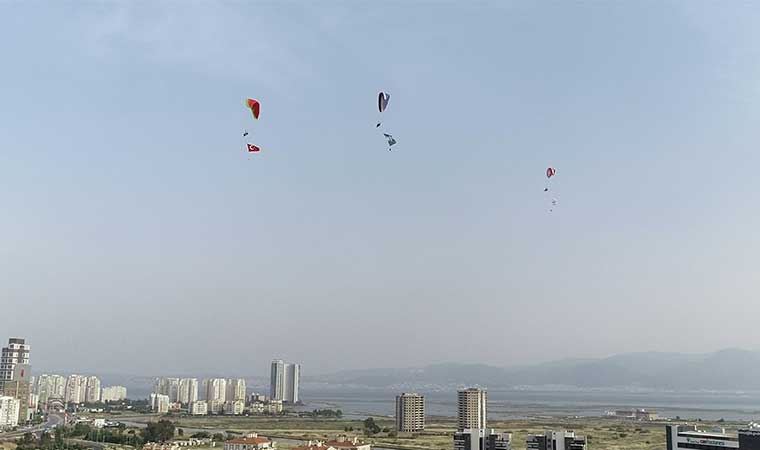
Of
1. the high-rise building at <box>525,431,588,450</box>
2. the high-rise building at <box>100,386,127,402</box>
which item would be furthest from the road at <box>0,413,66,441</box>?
the high-rise building at <box>525,431,588,450</box>

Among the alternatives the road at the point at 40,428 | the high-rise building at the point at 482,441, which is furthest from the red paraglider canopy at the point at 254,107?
the road at the point at 40,428

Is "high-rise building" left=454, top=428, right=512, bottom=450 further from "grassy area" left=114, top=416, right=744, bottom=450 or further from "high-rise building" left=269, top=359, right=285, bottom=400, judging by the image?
"high-rise building" left=269, top=359, right=285, bottom=400

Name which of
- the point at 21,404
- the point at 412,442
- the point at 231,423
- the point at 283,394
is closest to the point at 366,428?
the point at 412,442

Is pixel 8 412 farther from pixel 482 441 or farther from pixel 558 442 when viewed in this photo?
pixel 558 442

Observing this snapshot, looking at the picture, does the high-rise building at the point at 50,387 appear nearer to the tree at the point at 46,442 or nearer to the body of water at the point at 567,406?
the body of water at the point at 567,406

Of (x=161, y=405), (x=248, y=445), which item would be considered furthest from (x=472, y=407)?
(x=161, y=405)

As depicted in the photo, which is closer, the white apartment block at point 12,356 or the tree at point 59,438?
the tree at point 59,438
